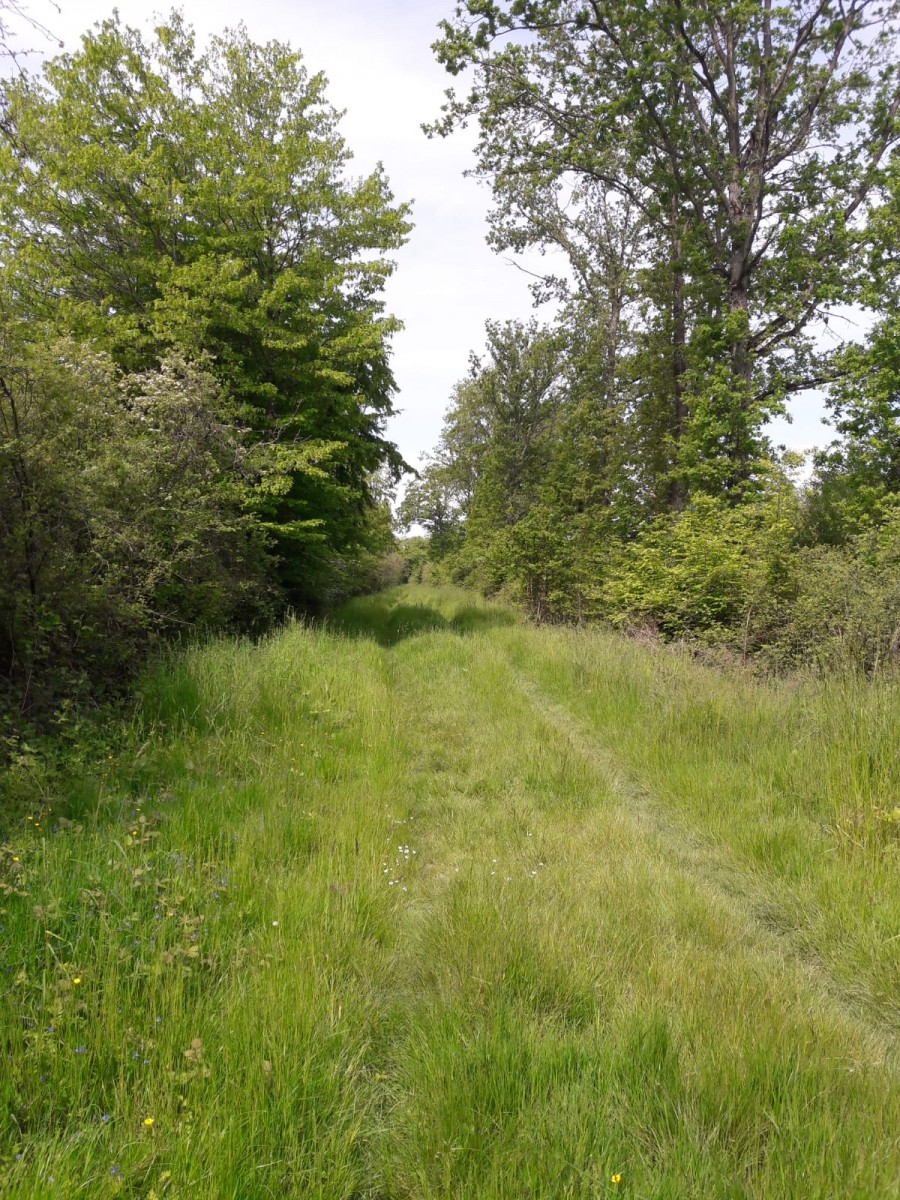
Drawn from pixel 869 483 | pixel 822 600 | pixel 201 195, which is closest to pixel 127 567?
pixel 201 195

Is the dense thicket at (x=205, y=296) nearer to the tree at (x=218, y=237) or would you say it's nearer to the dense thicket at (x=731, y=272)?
the tree at (x=218, y=237)

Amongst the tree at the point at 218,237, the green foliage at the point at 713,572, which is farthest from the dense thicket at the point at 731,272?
the tree at the point at 218,237

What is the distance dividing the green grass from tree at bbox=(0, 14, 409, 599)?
7.24m

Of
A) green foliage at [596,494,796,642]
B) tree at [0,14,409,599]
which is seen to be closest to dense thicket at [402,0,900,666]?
green foliage at [596,494,796,642]

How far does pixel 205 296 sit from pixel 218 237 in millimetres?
1812

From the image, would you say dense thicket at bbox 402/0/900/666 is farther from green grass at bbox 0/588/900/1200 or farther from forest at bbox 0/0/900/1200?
green grass at bbox 0/588/900/1200

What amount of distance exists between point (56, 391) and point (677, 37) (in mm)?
15665

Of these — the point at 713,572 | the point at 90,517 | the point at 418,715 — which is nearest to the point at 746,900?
the point at 418,715

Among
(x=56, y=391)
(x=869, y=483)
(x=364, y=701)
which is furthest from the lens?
(x=869, y=483)

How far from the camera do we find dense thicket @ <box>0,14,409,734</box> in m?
7.93

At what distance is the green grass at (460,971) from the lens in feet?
5.64

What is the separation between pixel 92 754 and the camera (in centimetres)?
438

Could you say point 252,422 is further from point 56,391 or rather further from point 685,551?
point 685,551

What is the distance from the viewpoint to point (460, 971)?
8.38 feet
